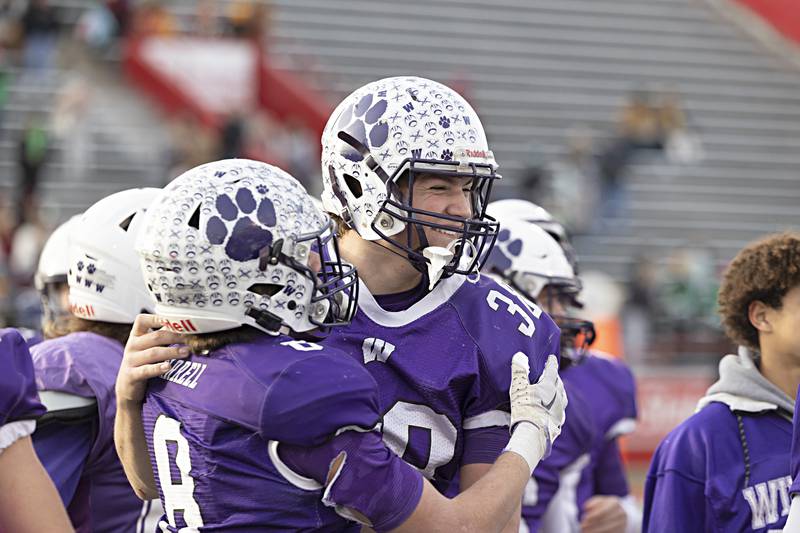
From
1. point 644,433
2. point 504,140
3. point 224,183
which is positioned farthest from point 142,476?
point 504,140

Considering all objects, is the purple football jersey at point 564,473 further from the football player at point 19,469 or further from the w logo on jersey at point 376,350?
the football player at point 19,469

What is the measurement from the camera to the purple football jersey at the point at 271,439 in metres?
2.43

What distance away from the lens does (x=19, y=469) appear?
2.69m

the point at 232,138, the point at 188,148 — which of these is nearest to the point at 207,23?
the point at 232,138

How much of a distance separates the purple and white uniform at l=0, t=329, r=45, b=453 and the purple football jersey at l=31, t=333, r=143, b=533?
45 cm

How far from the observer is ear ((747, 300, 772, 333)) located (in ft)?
11.6

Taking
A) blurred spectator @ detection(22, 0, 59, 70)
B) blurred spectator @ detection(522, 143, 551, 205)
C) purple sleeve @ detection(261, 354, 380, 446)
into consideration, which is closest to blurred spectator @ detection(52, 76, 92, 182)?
blurred spectator @ detection(22, 0, 59, 70)

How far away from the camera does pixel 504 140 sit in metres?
19.1

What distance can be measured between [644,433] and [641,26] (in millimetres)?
10336

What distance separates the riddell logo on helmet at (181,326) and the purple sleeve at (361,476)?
319 mm

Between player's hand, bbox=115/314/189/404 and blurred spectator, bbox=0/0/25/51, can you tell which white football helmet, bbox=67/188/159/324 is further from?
blurred spectator, bbox=0/0/25/51

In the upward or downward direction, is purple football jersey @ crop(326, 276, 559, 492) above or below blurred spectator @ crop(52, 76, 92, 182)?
above

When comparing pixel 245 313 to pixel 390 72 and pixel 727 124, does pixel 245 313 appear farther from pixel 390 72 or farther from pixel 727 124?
pixel 727 124

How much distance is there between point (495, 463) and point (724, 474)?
963 millimetres
